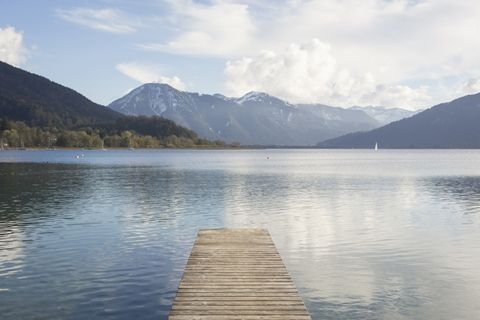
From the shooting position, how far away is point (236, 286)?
2169 centimetres

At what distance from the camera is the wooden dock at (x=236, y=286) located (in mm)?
18141

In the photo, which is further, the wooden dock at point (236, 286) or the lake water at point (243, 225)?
the lake water at point (243, 225)

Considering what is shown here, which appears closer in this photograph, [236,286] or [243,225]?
[236,286]

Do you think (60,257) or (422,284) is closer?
(422,284)

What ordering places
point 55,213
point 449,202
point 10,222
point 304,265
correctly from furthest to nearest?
point 449,202 → point 55,213 → point 10,222 → point 304,265

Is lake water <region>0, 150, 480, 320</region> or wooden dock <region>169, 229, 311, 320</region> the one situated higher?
wooden dock <region>169, 229, 311, 320</region>

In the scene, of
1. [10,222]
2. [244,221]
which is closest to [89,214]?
[10,222]

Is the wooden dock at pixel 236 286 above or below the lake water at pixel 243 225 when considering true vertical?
above

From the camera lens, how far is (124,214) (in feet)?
179

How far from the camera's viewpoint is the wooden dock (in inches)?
714

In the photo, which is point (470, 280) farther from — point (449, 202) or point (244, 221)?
point (449, 202)

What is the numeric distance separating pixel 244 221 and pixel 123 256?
1896cm

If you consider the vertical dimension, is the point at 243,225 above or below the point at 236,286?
below

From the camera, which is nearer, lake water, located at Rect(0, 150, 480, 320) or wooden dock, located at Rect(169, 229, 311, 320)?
wooden dock, located at Rect(169, 229, 311, 320)
